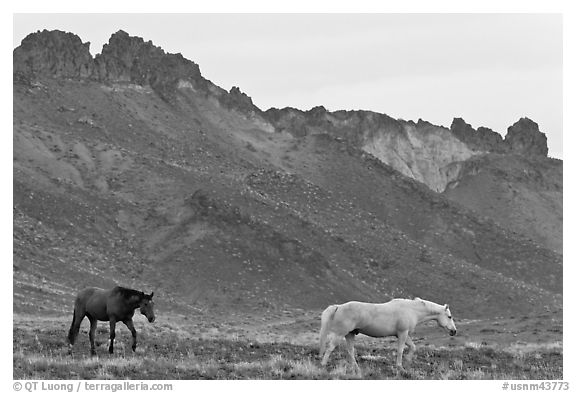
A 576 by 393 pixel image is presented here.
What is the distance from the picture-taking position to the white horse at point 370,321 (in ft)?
84.4

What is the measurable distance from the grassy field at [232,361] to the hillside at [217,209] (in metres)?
33.1

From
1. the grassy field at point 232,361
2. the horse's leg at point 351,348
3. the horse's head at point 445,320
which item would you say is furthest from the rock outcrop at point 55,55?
the horse's leg at point 351,348

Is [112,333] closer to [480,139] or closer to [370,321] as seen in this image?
[370,321]

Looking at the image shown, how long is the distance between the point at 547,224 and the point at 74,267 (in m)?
102

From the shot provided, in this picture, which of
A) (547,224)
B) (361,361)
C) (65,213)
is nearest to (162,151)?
(65,213)

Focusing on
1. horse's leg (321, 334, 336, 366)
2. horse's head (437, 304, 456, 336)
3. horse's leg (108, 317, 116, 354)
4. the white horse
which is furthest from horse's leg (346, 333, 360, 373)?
horse's leg (108, 317, 116, 354)

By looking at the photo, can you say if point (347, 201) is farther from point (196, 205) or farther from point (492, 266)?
point (196, 205)

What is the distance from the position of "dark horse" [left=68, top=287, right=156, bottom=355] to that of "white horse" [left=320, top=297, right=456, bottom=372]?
4830 mm

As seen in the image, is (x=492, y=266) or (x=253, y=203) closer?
(x=253, y=203)

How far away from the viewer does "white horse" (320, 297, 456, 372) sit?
2573 cm

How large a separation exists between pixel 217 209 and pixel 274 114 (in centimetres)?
9457

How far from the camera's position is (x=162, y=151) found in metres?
123

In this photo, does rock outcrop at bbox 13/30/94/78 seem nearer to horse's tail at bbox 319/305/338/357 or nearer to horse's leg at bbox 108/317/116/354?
horse's leg at bbox 108/317/116/354

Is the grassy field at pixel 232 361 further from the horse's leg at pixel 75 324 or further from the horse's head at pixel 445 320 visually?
the horse's head at pixel 445 320
